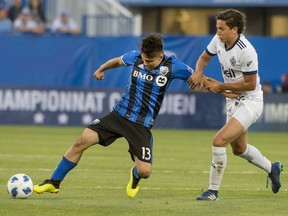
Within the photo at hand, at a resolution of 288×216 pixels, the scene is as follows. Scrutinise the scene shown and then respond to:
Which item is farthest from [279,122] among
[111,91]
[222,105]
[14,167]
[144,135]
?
[144,135]

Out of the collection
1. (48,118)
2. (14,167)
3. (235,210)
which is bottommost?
(48,118)

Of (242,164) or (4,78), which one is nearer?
(242,164)

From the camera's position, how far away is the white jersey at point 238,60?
11.6m

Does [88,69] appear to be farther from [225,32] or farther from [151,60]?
[151,60]

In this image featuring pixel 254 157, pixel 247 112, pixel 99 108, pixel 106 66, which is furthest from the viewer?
pixel 99 108

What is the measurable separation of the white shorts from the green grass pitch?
92cm

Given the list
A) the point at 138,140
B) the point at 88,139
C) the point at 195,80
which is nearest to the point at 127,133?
the point at 138,140

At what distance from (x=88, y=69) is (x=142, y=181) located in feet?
43.4

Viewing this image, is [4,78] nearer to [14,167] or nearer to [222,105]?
[222,105]

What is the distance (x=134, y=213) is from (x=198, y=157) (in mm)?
7593

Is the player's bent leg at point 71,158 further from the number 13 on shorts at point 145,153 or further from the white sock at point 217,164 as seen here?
the white sock at point 217,164

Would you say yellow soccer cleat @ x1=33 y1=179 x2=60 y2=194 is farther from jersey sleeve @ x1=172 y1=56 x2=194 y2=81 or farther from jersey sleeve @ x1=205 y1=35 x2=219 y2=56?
jersey sleeve @ x1=205 y1=35 x2=219 y2=56

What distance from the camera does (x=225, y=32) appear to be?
11.6 metres

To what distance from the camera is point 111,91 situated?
25781 millimetres
